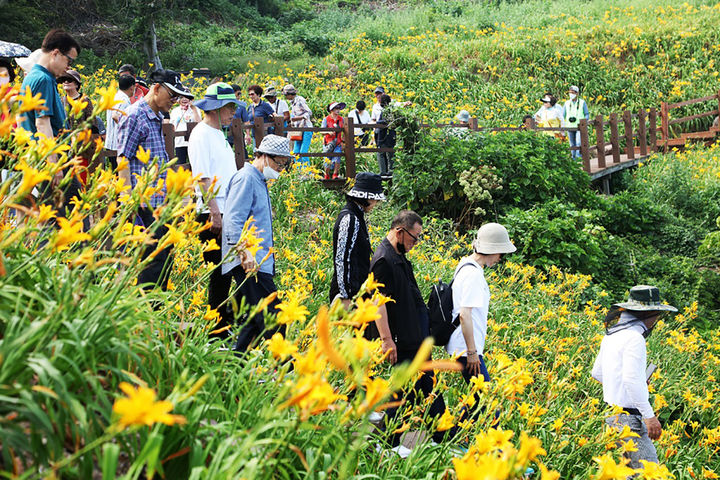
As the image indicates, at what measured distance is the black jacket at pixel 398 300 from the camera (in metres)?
3.76

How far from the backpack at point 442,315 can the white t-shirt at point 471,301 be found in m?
0.03

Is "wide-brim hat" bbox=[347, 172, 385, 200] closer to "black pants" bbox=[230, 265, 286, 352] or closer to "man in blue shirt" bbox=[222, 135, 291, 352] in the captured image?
"man in blue shirt" bbox=[222, 135, 291, 352]

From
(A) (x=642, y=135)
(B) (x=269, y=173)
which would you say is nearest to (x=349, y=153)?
(B) (x=269, y=173)

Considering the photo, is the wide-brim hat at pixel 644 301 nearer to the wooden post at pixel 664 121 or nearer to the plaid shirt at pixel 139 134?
the plaid shirt at pixel 139 134

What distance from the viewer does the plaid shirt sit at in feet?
12.4

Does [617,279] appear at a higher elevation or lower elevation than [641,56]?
lower

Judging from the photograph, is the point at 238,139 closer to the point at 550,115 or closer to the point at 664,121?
the point at 550,115

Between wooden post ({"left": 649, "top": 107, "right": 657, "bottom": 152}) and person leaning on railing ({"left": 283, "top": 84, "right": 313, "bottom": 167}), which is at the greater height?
person leaning on railing ({"left": 283, "top": 84, "right": 313, "bottom": 167})

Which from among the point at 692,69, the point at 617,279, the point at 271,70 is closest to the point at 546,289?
the point at 617,279

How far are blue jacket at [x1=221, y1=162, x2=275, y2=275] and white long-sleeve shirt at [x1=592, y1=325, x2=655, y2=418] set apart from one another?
7.28 ft

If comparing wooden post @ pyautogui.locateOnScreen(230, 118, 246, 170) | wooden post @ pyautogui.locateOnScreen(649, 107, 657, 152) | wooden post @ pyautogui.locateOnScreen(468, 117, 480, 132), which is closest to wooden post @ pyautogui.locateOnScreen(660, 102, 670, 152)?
wooden post @ pyautogui.locateOnScreen(649, 107, 657, 152)

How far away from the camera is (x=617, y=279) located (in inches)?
348

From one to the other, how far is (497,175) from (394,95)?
797cm

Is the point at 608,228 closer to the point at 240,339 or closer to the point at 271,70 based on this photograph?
the point at 240,339
